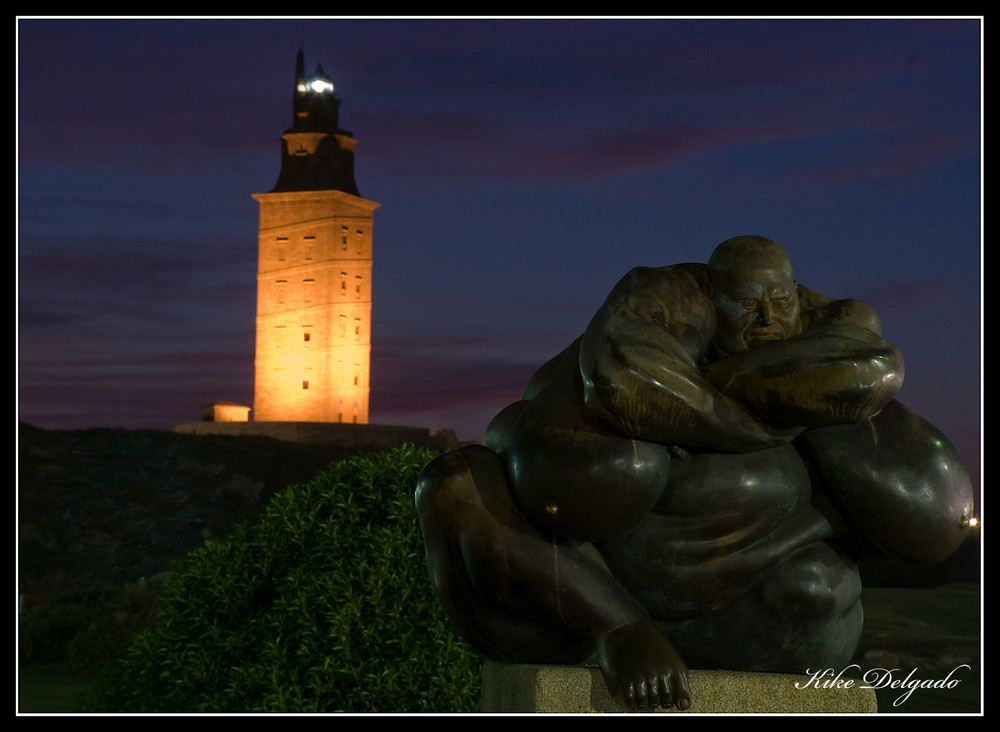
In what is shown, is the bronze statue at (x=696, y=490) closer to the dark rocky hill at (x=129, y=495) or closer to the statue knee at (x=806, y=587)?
the statue knee at (x=806, y=587)

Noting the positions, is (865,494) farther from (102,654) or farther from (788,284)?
(102,654)

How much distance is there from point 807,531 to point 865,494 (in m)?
0.19

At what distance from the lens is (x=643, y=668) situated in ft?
9.77

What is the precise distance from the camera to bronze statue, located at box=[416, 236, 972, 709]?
115 inches

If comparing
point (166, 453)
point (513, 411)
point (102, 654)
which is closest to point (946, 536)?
point (513, 411)

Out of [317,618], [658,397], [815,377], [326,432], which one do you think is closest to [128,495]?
[326,432]

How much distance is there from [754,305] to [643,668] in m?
0.91

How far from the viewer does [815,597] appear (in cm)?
318

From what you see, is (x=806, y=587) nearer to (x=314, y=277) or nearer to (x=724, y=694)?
(x=724, y=694)

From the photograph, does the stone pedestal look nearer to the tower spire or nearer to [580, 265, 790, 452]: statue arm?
[580, 265, 790, 452]: statue arm

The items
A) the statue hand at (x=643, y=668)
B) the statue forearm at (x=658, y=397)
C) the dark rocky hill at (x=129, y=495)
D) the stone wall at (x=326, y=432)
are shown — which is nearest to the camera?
→ the statue forearm at (x=658, y=397)
